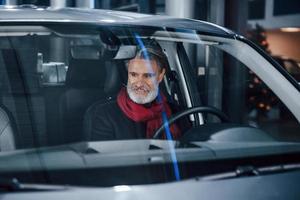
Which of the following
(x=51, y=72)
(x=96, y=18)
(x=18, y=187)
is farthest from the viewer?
(x=51, y=72)

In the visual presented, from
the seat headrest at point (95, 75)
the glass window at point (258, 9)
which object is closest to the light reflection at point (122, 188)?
the seat headrest at point (95, 75)

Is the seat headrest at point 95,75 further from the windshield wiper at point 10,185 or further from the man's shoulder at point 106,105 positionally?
the windshield wiper at point 10,185

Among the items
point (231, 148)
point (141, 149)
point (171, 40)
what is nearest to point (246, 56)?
point (171, 40)

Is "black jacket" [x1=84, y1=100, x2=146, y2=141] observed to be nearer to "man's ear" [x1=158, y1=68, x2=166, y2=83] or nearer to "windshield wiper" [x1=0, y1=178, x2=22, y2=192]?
"man's ear" [x1=158, y1=68, x2=166, y2=83]

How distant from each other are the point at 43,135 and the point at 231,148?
748mm

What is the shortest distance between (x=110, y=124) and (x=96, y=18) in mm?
497

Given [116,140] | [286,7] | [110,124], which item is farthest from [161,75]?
[286,7]

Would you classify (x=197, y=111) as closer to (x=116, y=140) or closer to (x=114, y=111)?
(x=114, y=111)

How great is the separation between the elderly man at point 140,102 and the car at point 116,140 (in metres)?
0.06

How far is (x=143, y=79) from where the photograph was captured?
2.89 m

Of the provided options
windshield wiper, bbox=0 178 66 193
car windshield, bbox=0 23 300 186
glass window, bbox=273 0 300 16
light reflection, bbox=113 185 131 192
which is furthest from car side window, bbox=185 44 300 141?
glass window, bbox=273 0 300 16

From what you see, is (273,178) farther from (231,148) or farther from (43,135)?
(43,135)

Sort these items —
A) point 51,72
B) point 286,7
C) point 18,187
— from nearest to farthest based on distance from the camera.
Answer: point 18,187, point 51,72, point 286,7

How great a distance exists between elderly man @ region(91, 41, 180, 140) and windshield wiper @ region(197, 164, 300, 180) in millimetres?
621
